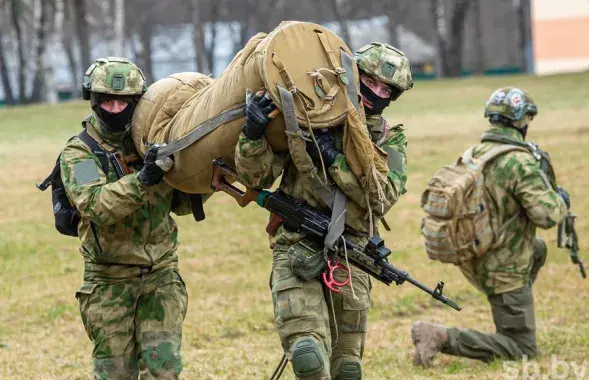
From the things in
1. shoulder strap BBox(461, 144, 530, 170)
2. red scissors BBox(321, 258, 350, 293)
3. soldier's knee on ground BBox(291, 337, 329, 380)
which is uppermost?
red scissors BBox(321, 258, 350, 293)

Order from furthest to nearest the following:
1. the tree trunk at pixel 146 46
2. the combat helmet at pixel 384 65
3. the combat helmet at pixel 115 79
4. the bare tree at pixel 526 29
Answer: the tree trunk at pixel 146 46
the bare tree at pixel 526 29
the combat helmet at pixel 115 79
the combat helmet at pixel 384 65

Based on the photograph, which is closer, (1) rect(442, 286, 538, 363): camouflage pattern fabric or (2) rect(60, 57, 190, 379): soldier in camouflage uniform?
(2) rect(60, 57, 190, 379): soldier in camouflage uniform

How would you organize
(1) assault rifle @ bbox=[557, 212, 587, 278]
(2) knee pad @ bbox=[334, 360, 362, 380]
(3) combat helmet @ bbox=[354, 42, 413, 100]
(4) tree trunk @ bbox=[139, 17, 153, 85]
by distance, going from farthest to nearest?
(4) tree trunk @ bbox=[139, 17, 153, 85] < (1) assault rifle @ bbox=[557, 212, 587, 278] < (2) knee pad @ bbox=[334, 360, 362, 380] < (3) combat helmet @ bbox=[354, 42, 413, 100]

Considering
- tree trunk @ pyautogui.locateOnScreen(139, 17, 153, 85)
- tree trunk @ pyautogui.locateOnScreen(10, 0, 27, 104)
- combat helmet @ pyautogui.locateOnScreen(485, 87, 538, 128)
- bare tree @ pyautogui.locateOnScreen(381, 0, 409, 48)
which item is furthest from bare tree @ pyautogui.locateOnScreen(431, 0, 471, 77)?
combat helmet @ pyautogui.locateOnScreen(485, 87, 538, 128)

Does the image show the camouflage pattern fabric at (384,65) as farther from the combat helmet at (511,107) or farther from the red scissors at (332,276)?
the combat helmet at (511,107)

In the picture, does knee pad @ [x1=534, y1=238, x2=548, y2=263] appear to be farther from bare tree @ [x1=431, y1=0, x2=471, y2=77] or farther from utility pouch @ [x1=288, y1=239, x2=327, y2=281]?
bare tree @ [x1=431, y1=0, x2=471, y2=77]

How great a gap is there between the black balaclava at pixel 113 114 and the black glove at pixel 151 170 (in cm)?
42

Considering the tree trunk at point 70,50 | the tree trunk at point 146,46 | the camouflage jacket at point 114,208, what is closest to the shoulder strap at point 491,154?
the camouflage jacket at point 114,208

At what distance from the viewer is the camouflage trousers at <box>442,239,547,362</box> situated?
8.68m

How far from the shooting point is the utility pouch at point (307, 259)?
6.00 metres

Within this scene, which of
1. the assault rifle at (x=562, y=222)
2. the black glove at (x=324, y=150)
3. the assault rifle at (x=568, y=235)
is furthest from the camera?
the assault rifle at (x=568, y=235)

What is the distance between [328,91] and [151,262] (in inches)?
60.5

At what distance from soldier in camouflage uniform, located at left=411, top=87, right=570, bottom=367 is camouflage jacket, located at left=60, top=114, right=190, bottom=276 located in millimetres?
2695

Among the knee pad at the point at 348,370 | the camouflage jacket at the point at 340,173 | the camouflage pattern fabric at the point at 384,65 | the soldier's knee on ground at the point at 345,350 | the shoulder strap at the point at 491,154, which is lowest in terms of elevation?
the knee pad at the point at 348,370
